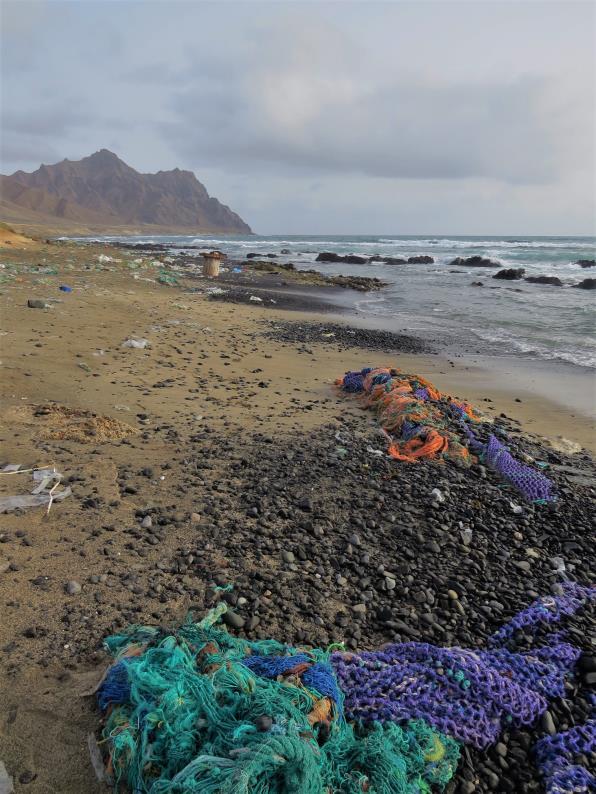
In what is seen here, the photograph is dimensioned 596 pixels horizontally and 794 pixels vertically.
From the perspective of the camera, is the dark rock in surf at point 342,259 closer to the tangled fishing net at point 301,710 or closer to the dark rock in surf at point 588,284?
the dark rock in surf at point 588,284

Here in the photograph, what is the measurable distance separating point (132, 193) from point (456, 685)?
191m

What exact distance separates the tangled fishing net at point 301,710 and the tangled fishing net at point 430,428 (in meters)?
2.37

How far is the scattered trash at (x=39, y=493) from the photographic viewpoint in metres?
3.64

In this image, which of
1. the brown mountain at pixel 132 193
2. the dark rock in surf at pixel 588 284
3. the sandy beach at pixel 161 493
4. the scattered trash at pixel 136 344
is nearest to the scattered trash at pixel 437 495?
the sandy beach at pixel 161 493

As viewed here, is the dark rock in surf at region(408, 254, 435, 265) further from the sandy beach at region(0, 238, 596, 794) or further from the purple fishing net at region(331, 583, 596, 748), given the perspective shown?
the purple fishing net at region(331, 583, 596, 748)

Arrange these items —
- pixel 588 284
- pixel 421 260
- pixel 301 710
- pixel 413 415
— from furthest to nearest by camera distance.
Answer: pixel 421 260, pixel 588 284, pixel 413 415, pixel 301 710

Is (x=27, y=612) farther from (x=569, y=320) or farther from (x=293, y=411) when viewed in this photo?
(x=569, y=320)

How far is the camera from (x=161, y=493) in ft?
13.4

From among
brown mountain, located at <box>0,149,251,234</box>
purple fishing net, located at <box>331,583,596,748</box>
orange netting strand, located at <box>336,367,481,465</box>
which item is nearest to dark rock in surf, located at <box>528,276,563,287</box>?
orange netting strand, located at <box>336,367,481,465</box>

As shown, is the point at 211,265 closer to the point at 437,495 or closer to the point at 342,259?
the point at 437,495

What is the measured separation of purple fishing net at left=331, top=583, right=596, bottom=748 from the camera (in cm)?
227

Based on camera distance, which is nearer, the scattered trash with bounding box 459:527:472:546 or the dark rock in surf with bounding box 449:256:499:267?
the scattered trash with bounding box 459:527:472:546

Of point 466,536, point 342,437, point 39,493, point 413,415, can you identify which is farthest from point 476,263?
point 39,493

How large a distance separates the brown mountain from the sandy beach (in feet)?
479
